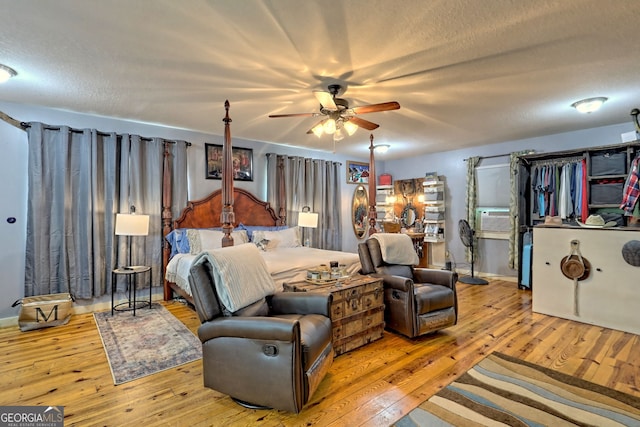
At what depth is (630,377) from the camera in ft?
7.95

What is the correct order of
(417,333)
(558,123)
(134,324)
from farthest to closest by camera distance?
(558,123), (134,324), (417,333)

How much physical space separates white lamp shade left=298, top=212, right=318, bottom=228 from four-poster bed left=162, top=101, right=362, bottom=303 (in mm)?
338

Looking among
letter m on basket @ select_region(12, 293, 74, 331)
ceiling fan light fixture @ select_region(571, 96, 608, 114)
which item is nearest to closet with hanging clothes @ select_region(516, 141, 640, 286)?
ceiling fan light fixture @ select_region(571, 96, 608, 114)

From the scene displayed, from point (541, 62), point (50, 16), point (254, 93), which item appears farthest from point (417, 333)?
point (50, 16)

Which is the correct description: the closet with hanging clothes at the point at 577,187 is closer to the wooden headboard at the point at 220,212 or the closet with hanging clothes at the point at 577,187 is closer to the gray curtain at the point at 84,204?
the wooden headboard at the point at 220,212

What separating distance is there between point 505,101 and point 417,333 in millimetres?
2868

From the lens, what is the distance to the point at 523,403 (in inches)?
83.0

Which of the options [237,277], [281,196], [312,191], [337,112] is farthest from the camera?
[312,191]

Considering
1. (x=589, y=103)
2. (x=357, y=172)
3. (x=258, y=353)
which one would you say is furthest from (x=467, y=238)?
(x=258, y=353)

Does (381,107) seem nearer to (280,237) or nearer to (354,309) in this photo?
(354,309)

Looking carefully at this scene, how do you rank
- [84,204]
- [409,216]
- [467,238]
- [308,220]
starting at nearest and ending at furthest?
[84,204], [308,220], [467,238], [409,216]

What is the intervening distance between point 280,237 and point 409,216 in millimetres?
3475

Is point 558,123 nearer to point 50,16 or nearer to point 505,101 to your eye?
point 505,101

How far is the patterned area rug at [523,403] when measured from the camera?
194 centimetres
